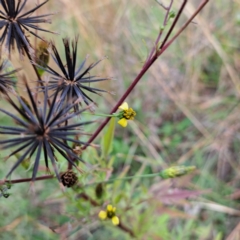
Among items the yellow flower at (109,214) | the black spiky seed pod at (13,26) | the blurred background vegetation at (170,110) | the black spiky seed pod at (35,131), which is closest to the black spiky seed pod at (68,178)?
the black spiky seed pod at (35,131)

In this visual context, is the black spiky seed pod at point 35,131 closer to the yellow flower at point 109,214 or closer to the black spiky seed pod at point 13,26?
the black spiky seed pod at point 13,26

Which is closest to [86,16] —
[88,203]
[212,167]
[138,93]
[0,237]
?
[138,93]

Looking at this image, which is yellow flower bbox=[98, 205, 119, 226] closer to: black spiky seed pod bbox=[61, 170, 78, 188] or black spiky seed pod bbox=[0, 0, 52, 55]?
black spiky seed pod bbox=[61, 170, 78, 188]

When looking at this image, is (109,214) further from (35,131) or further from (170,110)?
(170,110)

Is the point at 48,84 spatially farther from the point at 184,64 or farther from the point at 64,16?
the point at 64,16

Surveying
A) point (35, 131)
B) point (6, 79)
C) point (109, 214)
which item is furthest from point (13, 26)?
point (109, 214)

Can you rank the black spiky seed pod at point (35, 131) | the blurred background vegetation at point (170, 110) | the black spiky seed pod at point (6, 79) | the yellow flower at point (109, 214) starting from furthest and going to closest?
the blurred background vegetation at point (170, 110), the yellow flower at point (109, 214), the black spiky seed pod at point (6, 79), the black spiky seed pod at point (35, 131)
